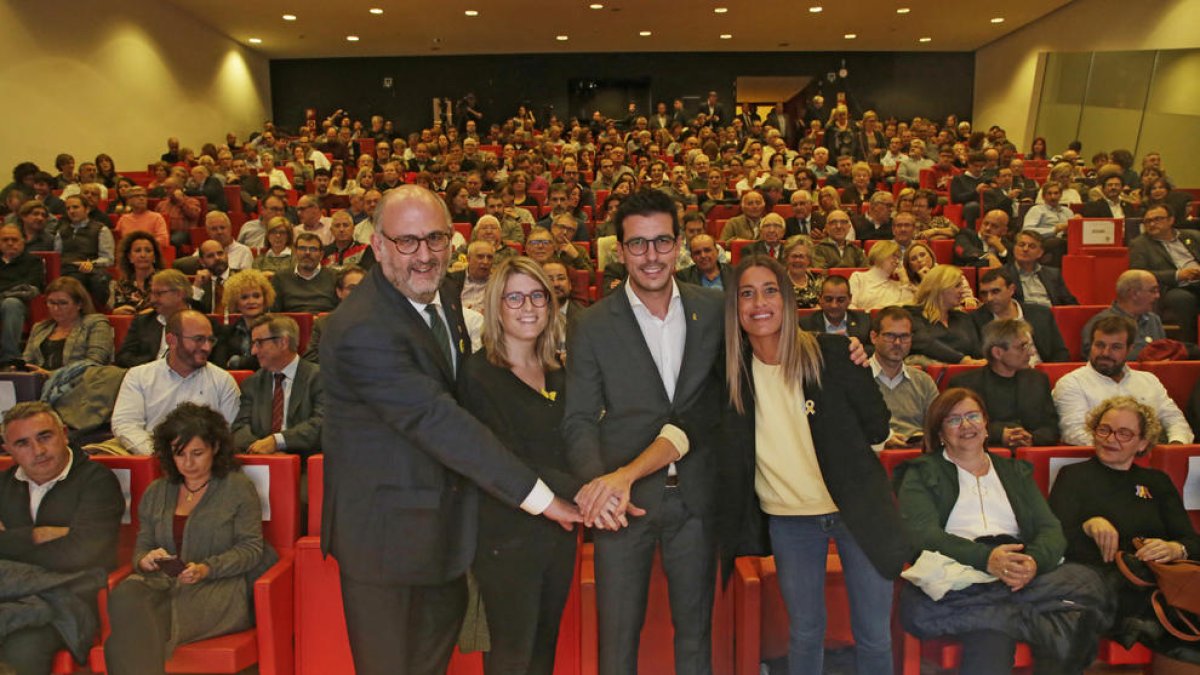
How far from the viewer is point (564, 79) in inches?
659

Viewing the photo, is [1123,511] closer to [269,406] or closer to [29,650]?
[269,406]

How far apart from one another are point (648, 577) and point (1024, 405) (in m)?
1.92

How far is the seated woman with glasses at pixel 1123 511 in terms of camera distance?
2.50 metres

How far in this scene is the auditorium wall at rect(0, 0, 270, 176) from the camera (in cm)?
938

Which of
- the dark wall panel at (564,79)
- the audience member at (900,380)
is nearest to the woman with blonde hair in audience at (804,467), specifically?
the audience member at (900,380)

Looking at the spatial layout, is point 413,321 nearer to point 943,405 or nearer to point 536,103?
point 943,405

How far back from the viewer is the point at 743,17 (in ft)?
42.8

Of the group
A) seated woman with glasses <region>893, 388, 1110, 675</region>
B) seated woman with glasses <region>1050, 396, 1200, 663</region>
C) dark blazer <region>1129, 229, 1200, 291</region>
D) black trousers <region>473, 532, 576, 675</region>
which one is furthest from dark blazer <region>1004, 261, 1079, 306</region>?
black trousers <region>473, 532, 576, 675</region>

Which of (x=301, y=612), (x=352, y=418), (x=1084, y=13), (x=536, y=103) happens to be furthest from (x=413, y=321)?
(x=536, y=103)

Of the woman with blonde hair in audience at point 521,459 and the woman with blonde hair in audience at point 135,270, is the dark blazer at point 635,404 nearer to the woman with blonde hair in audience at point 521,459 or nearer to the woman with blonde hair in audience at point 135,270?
the woman with blonde hair in audience at point 521,459

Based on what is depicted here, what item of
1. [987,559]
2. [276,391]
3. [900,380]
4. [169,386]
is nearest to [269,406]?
[276,391]

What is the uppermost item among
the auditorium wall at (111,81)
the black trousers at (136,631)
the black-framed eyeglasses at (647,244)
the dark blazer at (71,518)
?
the auditorium wall at (111,81)

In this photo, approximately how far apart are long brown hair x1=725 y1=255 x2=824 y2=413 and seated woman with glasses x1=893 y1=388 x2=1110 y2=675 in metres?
0.67

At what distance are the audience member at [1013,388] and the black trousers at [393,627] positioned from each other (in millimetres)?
2219
